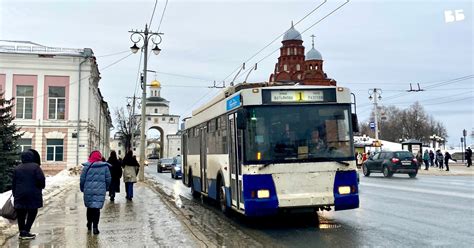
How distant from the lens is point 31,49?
45.1 meters

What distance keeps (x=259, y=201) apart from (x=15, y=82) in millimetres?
39971

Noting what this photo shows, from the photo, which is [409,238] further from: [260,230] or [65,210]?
[65,210]

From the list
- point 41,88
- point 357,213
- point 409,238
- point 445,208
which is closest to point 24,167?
point 409,238

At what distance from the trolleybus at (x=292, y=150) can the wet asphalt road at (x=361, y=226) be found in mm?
565

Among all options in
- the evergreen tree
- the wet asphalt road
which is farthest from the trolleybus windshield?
the evergreen tree

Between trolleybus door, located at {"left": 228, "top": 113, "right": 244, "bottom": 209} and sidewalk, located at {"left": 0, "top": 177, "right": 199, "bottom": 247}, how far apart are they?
1.31 meters

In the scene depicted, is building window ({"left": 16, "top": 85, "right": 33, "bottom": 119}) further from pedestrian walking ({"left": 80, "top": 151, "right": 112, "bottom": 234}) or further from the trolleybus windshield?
the trolleybus windshield

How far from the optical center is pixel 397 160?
94.6ft

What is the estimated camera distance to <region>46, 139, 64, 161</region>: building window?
43750 millimetres

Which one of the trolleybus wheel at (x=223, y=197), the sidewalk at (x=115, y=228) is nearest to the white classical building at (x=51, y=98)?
the sidewalk at (x=115, y=228)

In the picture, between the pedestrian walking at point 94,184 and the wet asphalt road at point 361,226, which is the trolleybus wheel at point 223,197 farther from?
the pedestrian walking at point 94,184

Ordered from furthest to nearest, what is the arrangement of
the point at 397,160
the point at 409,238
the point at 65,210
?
the point at 397,160 → the point at 65,210 → the point at 409,238

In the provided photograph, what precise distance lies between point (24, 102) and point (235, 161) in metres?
38.6

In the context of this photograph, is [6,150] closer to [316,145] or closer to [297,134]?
[297,134]
